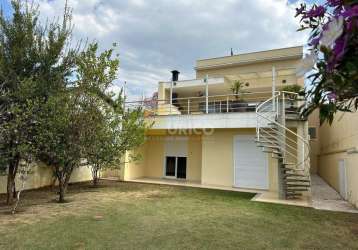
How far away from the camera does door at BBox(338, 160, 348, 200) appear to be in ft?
37.4

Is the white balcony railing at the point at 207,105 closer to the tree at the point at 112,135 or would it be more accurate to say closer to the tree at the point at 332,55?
the tree at the point at 112,135

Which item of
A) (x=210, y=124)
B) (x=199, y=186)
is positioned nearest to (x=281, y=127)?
(x=210, y=124)

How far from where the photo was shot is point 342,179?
12.0 m

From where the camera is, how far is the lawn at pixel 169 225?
552 cm

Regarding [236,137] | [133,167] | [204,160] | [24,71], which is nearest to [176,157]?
[204,160]

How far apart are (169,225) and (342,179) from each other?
9.18 meters

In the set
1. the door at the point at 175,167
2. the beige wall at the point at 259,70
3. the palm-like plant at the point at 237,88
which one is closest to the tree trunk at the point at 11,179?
the door at the point at 175,167

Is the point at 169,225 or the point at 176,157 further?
the point at 176,157

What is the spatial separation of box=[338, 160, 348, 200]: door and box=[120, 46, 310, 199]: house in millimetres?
1429

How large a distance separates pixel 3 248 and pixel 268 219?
6.39 m

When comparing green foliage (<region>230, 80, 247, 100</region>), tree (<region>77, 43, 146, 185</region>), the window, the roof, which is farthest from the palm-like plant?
tree (<region>77, 43, 146, 185</region>)

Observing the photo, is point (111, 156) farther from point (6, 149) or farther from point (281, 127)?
point (281, 127)

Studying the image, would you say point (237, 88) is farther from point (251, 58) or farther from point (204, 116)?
point (204, 116)

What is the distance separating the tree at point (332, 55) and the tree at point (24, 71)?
8.79 m
